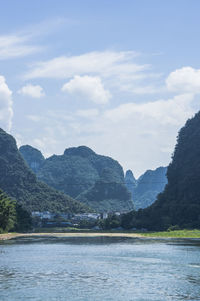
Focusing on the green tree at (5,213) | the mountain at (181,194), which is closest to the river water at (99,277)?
the green tree at (5,213)

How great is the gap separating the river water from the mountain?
77946 mm

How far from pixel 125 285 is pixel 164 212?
4577 inches

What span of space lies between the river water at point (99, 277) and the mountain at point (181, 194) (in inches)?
3069

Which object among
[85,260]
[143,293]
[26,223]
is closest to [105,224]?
[26,223]

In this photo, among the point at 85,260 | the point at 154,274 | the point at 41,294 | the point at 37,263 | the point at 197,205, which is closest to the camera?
the point at 41,294

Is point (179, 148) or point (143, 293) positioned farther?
point (179, 148)

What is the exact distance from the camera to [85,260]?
206 ft

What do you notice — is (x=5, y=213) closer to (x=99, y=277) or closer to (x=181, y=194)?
(x=181, y=194)

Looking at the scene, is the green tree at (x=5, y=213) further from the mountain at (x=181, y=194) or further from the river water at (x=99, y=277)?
the mountain at (x=181, y=194)

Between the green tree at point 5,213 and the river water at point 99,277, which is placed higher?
the green tree at point 5,213

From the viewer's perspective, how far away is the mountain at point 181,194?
147 meters

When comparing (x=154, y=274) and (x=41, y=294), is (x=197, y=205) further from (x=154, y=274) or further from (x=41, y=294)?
(x=41, y=294)

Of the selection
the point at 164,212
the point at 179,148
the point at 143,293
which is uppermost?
the point at 179,148

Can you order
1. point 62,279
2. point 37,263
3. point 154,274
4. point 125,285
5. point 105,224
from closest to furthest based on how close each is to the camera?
point 125,285 < point 62,279 < point 154,274 < point 37,263 < point 105,224
